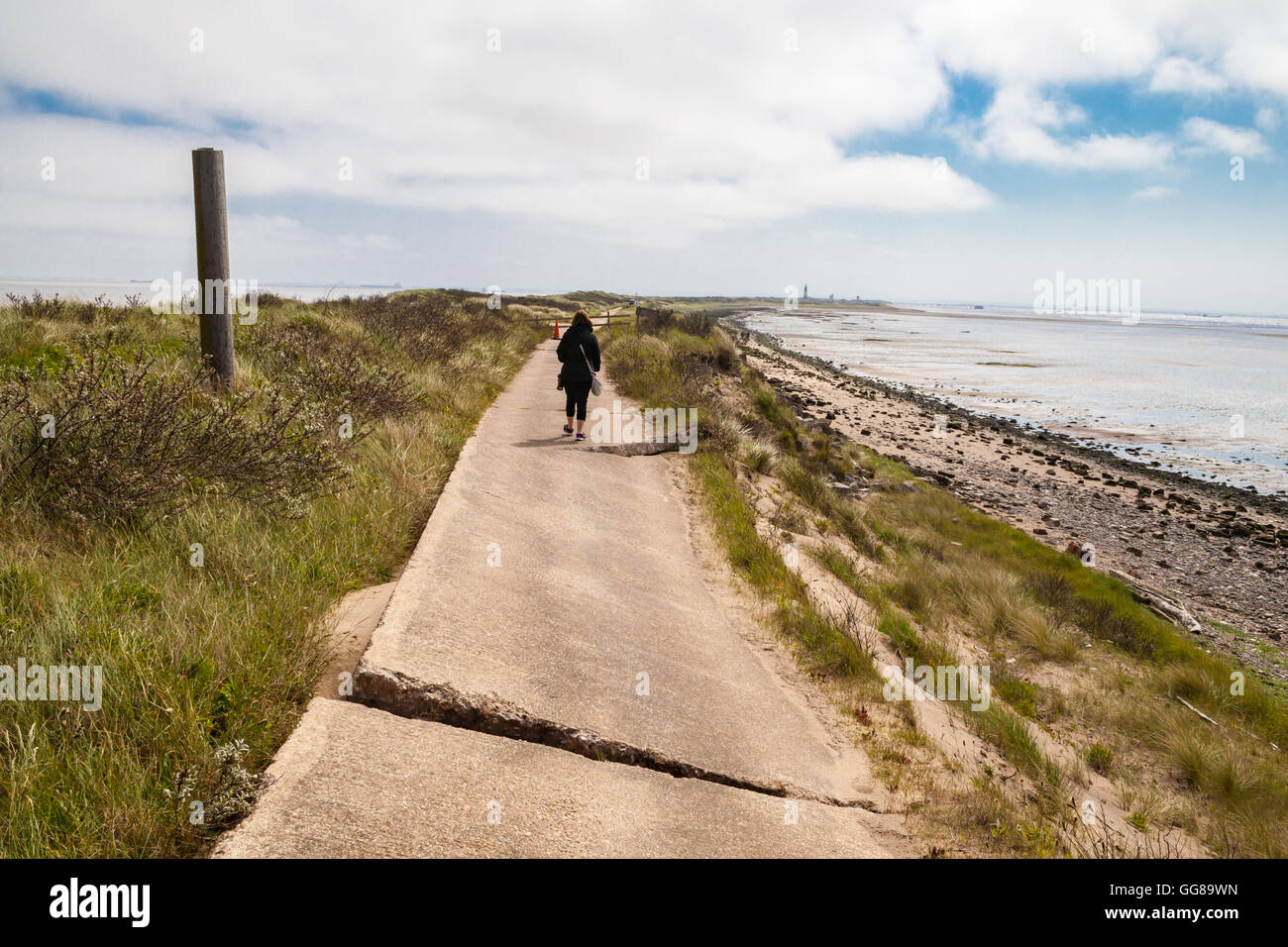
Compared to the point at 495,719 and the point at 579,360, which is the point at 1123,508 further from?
the point at 495,719

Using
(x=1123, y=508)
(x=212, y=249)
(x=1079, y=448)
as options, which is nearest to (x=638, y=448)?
(x=212, y=249)

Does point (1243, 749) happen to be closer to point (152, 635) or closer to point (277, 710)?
point (277, 710)

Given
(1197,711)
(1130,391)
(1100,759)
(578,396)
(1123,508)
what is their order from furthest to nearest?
(1130,391)
(1123,508)
(578,396)
(1197,711)
(1100,759)

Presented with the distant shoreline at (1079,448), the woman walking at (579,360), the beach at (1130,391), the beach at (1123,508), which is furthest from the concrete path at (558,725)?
the beach at (1130,391)

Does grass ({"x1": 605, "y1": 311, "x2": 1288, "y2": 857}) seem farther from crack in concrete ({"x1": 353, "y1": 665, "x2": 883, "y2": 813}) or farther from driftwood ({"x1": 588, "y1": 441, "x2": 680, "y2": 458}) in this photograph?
crack in concrete ({"x1": 353, "y1": 665, "x2": 883, "y2": 813})

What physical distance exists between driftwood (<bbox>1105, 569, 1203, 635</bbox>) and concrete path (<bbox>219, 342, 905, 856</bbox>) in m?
9.66

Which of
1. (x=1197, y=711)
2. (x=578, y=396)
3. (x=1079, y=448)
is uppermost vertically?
(x=578, y=396)

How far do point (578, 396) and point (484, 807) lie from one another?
8011mm

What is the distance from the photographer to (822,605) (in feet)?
23.6

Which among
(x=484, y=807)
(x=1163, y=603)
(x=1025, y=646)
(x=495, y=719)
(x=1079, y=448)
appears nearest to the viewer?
(x=484, y=807)

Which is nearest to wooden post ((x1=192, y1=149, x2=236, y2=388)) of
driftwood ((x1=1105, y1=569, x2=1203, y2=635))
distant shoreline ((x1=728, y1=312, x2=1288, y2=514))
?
driftwood ((x1=1105, y1=569, x2=1203, y2=635))

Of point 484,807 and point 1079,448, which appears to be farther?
point 1079,448

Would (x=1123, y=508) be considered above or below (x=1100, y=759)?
above

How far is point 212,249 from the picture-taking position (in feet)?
24.7
